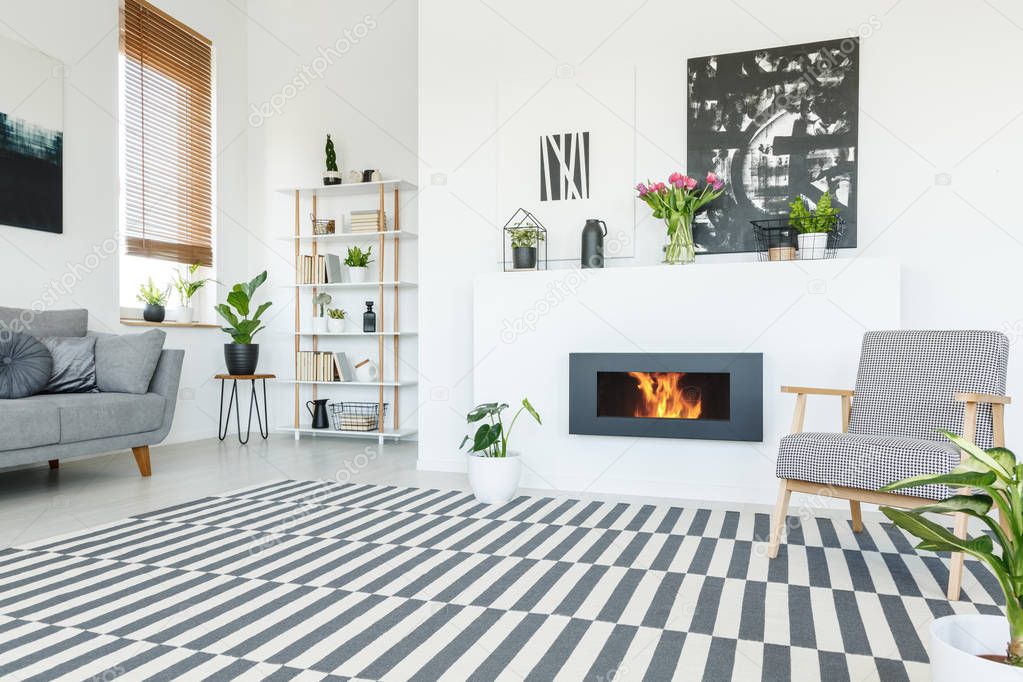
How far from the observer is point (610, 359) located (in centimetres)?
356

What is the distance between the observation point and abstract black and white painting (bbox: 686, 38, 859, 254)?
3.50 meters

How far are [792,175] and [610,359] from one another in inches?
50.7

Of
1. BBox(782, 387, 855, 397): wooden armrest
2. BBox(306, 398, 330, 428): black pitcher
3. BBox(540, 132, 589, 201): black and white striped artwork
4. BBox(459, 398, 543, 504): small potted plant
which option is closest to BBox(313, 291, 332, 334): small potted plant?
BBox(306, 398, 330, 428): black pitcher

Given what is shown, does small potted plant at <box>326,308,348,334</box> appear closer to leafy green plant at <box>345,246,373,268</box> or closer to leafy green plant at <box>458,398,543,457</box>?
leafy green plant at <box>345,246,373,268</box>

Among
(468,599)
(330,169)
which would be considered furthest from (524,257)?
(330,169)

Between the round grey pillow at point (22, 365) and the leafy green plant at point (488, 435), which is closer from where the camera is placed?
the leafy green plant at point (488, 435)

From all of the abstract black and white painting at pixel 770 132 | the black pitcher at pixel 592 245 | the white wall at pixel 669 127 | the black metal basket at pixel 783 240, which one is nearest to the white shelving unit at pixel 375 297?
the white wall at pixel 669 127

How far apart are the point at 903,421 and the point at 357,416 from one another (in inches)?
147

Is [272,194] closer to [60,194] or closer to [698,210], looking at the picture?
[60,194]

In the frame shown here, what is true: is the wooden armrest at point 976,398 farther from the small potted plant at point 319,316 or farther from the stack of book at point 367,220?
the small potted plant at point 319,316

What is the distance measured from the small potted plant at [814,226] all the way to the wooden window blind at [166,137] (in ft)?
13.8

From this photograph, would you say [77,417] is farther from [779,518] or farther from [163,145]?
[779,518]

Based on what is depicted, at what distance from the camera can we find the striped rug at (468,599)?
1623 millimetres

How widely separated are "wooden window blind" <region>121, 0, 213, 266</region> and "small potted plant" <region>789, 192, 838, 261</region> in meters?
4.19
